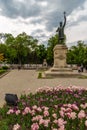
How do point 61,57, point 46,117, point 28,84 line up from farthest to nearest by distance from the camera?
1. point 61,57
2. point 28,84
3. point 46,117

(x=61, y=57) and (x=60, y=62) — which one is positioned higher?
(x=61, y=57)

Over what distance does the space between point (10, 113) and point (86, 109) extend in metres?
2.04

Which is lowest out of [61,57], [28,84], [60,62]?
[28,84]

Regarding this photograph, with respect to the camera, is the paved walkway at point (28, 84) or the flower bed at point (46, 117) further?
the paved walkway at point (28, 84)

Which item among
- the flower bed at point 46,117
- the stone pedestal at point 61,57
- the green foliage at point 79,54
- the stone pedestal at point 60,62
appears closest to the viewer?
the flower bed at point 46,117

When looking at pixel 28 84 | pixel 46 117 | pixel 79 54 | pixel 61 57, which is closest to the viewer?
pixel 46 117

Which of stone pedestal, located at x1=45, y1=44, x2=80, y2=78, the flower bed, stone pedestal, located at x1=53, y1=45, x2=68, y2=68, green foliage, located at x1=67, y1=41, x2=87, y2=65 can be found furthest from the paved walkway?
green foliage, located at x1=67, y1=41, x2=87, y2=65

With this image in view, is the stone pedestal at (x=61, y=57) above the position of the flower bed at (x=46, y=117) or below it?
above

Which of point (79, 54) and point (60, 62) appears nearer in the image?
point (60, 62)

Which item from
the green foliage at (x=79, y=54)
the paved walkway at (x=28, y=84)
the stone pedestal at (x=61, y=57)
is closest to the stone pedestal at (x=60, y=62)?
the stone pedestal at (x=61, y=57)

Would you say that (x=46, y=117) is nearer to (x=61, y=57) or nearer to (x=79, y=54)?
(x=61, y=57)

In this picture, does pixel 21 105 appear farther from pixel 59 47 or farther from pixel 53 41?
pixel 53 41

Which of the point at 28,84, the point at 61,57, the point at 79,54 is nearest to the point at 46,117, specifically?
the point at 28,84

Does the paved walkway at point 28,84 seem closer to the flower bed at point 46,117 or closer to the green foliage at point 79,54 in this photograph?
the flower bed at point 46,117
